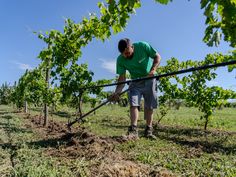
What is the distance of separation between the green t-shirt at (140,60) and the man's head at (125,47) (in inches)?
5.3

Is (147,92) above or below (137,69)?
below

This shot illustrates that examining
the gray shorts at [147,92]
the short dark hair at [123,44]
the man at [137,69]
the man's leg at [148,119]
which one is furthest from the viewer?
the man's leg at [148,119]

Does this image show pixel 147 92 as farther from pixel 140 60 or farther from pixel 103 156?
pixel 103 156

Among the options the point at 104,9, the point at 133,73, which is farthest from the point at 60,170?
the point at 104,9

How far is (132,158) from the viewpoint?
4516 millimetres

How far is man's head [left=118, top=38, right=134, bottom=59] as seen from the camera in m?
5.84

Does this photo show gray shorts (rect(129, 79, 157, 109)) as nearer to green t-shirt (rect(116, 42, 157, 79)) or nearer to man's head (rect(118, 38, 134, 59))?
green t-shirt (rect(116, 42, 157, 79))

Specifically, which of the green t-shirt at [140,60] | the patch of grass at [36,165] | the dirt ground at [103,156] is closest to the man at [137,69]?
the green t-shirt at [140,60]

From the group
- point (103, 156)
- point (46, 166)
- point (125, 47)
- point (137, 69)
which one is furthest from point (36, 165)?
point (137, 69)

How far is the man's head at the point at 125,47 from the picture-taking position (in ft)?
19.2

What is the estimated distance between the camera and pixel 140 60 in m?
6.07

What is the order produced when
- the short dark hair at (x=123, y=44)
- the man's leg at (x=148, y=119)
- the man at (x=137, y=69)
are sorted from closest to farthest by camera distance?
the short dark hair at (x=123, y=44), the man at (x=137, y=69), the man's leg at (x=148, y=119)

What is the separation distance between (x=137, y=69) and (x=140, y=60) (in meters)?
0.19

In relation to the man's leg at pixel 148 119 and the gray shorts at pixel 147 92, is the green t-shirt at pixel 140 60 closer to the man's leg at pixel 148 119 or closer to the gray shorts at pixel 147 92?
the gray shorts at pixel 147 92
